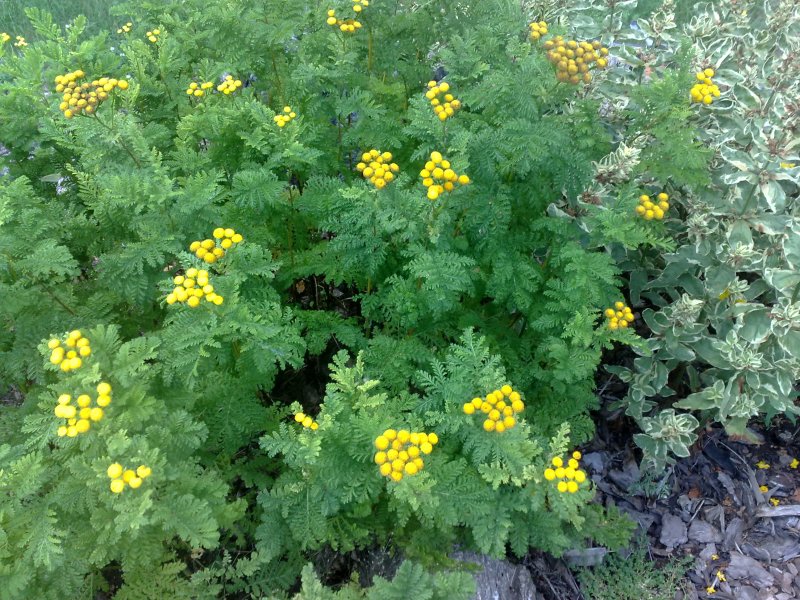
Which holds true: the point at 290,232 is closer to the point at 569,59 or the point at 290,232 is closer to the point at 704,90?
the point at 569,59

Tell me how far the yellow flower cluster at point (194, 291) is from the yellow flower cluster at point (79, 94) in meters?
1.21

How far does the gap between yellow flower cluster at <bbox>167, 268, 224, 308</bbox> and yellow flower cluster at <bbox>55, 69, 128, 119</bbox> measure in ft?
3.96

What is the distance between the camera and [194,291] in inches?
85.4

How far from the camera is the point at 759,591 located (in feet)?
10.2

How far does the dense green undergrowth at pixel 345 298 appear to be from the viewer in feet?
7.17

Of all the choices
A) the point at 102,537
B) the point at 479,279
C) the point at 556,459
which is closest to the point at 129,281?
the point at 102,537

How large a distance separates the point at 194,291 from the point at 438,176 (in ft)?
3.46

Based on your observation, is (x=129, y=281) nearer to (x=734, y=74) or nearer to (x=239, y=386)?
(x=239, y=386)

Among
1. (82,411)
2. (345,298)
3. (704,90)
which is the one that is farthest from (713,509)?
(82,411)

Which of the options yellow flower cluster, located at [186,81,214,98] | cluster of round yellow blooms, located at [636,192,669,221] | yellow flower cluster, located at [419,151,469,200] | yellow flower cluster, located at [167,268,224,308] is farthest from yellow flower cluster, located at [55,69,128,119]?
cluster of round yellow blooms, located at [636,192,669,221]

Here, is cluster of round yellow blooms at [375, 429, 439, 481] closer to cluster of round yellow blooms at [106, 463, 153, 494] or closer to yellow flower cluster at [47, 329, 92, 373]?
cluster of round yellow blooms at [106, 463, 153, 494]

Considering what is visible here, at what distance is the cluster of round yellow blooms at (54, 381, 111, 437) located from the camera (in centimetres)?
189

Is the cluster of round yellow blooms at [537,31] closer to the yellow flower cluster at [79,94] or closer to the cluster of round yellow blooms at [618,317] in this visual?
the cluster of round yellow blooms at [618,317]

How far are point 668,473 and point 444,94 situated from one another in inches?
102
